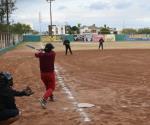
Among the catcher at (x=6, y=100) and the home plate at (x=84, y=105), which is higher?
the catcher at (x=6, y=100)

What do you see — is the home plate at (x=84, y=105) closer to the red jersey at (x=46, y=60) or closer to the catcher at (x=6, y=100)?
the red jersey at (x=46, y=60)

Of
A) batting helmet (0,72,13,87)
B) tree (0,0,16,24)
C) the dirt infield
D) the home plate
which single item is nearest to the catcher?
batting helmet (0,72,13,87)

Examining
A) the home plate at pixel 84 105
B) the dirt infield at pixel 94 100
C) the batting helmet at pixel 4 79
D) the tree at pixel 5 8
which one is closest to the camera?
the batting helmet at pixel 4 79

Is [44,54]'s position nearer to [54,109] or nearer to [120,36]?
[54,109]

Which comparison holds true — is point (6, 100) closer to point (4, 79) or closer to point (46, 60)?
point (4, 79)

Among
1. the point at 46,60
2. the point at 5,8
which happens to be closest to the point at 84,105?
the point at 46,60

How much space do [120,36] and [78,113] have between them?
102m

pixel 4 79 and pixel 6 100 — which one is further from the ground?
pixel 4 79

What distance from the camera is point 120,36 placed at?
113 metres

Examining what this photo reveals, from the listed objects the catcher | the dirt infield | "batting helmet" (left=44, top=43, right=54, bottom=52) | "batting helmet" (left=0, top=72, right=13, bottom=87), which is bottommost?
the dirt infield

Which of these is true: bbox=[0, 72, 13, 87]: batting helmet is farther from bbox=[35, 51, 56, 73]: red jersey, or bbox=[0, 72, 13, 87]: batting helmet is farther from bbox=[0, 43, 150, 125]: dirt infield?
bbox=[35, 51, 56, 73]: red jersey

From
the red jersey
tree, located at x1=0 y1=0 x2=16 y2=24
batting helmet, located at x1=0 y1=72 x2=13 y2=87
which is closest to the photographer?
batting helmet, located at x1=0 y1=72 x2=13 y2=87

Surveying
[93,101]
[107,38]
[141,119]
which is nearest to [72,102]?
[93,101]

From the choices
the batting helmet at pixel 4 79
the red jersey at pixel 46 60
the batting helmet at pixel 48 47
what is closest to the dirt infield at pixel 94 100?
the red jersey at pixel 46 60
